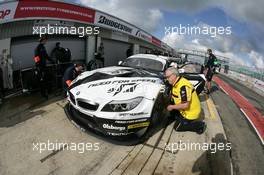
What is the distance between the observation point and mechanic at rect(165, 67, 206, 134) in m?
4.75

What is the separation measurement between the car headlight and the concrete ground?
0.63 m

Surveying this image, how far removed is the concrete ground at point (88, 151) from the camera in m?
3.64

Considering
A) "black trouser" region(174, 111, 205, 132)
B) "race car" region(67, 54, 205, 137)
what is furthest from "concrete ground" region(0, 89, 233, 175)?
"race car" region(67, 54, 205, 137)

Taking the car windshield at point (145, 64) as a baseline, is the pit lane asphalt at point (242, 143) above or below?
below

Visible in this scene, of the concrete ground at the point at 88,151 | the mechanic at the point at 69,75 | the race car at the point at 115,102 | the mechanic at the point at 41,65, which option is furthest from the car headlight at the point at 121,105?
the mechanic at the point at 41,65

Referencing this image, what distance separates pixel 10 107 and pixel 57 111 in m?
1.20

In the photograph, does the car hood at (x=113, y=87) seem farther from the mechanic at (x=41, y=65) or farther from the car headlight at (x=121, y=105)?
the mechanic at (x=41, y=65)

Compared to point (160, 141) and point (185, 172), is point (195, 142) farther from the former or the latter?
point (185, 172)

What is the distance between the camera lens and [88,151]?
4145 millimetres

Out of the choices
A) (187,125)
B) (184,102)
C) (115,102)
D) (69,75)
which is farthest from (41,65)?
(187,125)

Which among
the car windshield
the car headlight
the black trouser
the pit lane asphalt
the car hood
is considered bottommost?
the pit lane asphalt

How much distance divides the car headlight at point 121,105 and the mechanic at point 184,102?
3.43ft

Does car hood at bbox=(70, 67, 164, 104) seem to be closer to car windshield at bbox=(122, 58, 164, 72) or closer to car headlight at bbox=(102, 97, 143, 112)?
car headlight at bbox=(102, 97, 143, 112)

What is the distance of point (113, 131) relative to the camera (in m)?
4.15
